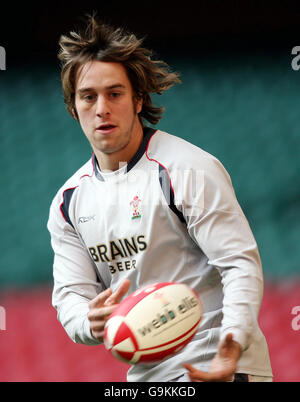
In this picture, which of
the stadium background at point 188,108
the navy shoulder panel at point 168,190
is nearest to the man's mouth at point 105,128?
the navy shoulder panel at point 168,190

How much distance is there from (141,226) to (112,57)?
24.0 inches

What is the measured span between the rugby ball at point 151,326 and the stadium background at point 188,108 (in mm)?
3134

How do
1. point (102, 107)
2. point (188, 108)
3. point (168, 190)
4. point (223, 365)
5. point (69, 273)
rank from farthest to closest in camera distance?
point (188, 108), point (69, 273), point (102, 107), point (168, 190), point (223, 365)

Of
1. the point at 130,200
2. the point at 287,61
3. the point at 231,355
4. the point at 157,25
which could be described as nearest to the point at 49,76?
the point at 157,25

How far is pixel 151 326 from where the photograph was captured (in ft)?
4.85

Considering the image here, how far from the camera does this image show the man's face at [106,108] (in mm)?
1829

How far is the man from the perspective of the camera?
1.57 meters

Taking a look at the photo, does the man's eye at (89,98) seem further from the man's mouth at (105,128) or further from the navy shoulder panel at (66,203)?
the navy shoulder panel at (66,203)

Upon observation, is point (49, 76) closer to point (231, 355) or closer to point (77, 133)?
point (77, 133)

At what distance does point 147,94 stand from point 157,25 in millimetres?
3502

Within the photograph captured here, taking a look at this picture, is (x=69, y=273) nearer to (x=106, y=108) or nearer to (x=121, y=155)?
(x=121, y=155)

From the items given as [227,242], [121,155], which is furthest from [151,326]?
[121,155]

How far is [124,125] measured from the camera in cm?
186

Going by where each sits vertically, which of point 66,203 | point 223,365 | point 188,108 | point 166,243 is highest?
point 188,108
